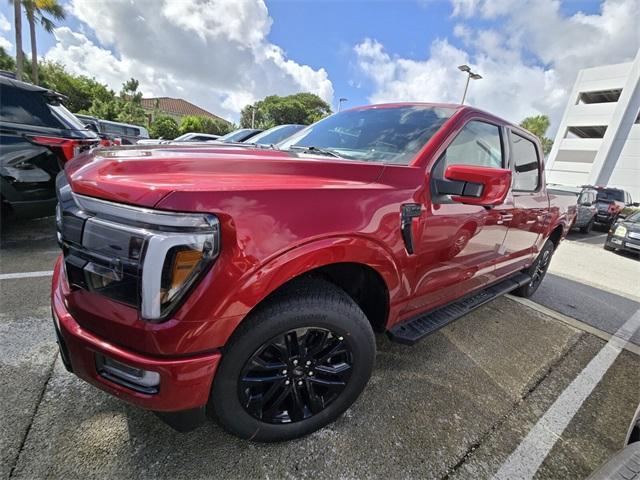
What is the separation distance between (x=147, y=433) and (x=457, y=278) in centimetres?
208

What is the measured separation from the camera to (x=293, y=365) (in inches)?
60.9

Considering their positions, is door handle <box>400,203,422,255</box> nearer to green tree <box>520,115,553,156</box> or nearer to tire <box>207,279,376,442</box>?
tire <box>207,279,376,442</box>

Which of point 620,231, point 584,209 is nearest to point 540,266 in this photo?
point 620,231

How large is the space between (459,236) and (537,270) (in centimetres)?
278

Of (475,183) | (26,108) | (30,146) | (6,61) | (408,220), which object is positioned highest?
(6,61)

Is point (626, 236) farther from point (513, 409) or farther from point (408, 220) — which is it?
point (408, 220)

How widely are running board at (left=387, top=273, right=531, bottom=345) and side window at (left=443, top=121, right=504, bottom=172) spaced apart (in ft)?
3.31

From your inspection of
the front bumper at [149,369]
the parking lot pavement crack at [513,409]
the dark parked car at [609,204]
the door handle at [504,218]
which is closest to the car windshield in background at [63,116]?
the front bumper at [149,369]

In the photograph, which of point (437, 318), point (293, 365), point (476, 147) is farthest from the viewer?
point (476, 147)

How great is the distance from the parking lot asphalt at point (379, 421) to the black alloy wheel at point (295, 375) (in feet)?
0.67

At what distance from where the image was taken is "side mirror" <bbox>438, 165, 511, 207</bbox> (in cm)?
166

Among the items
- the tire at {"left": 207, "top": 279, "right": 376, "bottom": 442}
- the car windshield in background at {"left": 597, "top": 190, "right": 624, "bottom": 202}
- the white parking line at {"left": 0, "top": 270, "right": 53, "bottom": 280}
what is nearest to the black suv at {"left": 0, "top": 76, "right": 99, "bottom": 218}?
the white parking line at {"left": 0, "top": 270, "right": 53, "bottom": 280}

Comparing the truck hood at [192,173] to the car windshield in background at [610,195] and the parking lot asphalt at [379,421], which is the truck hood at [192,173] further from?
the car windshield in background at [610,195]

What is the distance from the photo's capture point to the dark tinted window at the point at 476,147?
2128 mm
